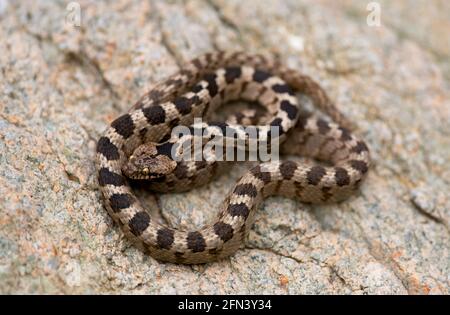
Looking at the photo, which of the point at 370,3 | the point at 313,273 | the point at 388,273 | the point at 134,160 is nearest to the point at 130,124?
the point at 134,160

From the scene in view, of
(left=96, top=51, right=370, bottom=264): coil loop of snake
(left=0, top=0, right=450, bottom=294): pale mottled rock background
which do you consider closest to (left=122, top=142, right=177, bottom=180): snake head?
(left=96, top=51, right=370, bottom=264): coil loop of snake

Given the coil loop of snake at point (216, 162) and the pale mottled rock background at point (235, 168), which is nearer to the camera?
the pale mottled rock background at point (235, 168)

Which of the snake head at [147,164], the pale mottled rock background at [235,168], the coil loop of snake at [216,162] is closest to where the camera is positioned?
the pale mottled rock background at [235,168]

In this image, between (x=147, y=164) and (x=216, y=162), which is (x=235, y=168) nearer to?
(x=216, y=162)

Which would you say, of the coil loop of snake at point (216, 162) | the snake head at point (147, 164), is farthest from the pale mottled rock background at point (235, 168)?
the snake head at point (147, 164)

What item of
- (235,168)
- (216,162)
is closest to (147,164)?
(216,162)

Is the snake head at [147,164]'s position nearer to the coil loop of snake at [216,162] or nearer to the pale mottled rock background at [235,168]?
the coil loop of snake at [216,162]

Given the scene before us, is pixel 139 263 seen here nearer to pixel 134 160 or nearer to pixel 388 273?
pixel 134 160

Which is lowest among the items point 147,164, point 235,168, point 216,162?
point 235,168
